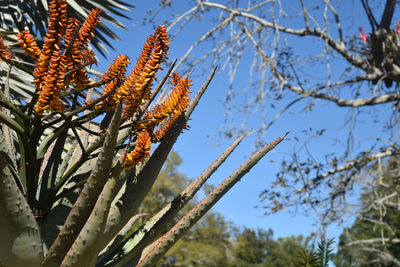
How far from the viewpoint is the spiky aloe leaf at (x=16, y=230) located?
97cm

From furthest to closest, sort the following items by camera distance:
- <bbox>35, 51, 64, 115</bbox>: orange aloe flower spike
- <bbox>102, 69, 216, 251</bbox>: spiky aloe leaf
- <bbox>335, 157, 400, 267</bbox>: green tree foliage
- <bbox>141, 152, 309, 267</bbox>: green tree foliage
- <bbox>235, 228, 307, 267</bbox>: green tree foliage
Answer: <bbox>235, 228, 307, 267</bbox>: green tree foliage, <bbox>141, 152, 309, 267</bbox>: green tree foliage, <bbox>335, 157, 400, 267</bbox>: green tree foliage, <bbox>102, 69, 216, 251</bbox>: spiky aloe leaf, <bbox>35, 51, 64, 115</bbox>: orange aloe flower spike

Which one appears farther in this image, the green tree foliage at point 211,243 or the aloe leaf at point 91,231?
the green tree foliage at point 211,243

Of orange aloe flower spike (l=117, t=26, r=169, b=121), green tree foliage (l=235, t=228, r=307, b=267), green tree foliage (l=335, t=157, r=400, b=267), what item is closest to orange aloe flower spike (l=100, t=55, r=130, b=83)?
orange aloe flower spike (l=117, t=26, r=169, b=121)

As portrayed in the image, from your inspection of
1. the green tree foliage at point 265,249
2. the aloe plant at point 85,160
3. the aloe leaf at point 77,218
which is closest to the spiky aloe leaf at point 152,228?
the aloe plant at point 85,160

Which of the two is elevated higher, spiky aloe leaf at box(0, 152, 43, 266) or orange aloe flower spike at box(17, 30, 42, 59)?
orange aloe flower spike at box(17, 30, 42, 59)

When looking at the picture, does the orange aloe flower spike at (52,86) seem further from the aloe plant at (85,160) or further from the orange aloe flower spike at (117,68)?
the orange aloe flower spike at (117,68)

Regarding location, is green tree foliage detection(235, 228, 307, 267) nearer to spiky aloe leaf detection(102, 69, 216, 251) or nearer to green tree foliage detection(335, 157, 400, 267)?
green tree foliage detection(335, 157, 400, 267)

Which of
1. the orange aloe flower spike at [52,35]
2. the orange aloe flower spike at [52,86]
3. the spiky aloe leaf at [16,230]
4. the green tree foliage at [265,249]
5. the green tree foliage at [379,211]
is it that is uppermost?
the green tree foliage at [265,249]

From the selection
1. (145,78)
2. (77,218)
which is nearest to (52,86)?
(145,78)

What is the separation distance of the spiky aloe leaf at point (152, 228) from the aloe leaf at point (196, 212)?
46 millimetres

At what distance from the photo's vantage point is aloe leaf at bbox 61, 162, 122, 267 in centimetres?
99

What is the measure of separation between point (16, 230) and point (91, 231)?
0.18 metres

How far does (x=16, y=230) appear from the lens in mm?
1003

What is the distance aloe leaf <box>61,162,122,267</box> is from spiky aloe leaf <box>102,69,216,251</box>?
200mm
